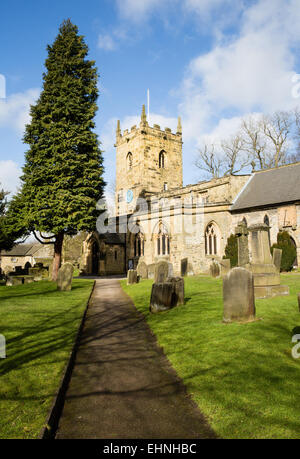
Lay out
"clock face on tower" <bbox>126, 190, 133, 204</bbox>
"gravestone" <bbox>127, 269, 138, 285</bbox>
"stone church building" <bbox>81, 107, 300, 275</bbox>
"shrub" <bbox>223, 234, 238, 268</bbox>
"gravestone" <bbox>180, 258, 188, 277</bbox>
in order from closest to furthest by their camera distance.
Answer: "gravestone" <bbox>127, 269, 138, 285</bbox> → "gravestone" <bbox>180, 258, 188, 277</bbox> → "shrub" <bbox>223, 234, 238, 268</bbox> → "stone church building" <bbox>81, 107, 300, 275</bbox> → "clock face on tower" <bbox>126, 190, 133, 204</bbox>

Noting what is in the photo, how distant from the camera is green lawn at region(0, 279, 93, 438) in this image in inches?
136

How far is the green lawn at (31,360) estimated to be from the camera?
3.46m

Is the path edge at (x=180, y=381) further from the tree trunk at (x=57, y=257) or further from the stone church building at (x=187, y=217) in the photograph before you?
the stone church building at (x=187, y=217)

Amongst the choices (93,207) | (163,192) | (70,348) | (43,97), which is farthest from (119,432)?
(163,192)

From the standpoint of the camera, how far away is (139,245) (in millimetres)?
30766

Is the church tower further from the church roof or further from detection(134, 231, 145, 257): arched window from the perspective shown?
the church roof

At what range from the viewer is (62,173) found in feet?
69.5

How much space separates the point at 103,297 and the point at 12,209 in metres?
11.5

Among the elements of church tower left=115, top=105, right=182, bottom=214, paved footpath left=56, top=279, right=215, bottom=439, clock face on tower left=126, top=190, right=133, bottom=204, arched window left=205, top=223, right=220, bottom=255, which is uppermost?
church tower left=115, top=105, right=182, bottom=214

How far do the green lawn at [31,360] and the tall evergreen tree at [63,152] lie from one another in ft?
36.7

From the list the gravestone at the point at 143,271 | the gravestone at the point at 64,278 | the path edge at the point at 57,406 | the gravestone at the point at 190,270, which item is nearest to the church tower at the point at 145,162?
the gravestone at the point at 143,271

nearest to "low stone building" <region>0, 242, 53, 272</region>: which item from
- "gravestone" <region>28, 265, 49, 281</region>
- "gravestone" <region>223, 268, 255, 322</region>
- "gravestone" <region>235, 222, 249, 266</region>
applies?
"gravestone" <region>28, 265, 49, 281</region>

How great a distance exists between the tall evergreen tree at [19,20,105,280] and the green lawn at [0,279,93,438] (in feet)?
36.7
